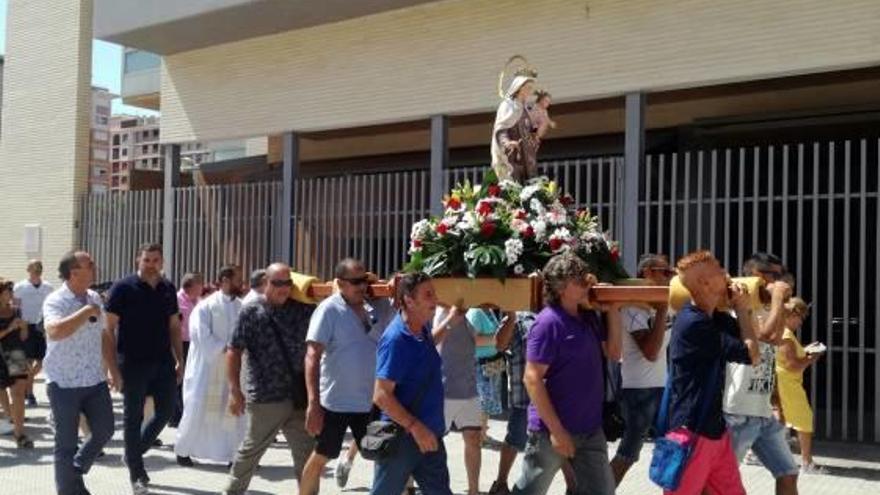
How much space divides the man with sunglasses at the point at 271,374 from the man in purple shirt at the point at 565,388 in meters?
2.06

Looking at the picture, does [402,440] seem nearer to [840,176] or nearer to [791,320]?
[791,320]

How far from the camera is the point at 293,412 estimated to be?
278 inches

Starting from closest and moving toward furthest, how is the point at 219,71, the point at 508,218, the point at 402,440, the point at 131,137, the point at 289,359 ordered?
1. the point at 402,440
2. the point at 508,218
3. the point at 289,359
4. the point at 219,71
5. the point at 131,137

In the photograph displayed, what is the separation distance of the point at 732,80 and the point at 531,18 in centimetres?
280

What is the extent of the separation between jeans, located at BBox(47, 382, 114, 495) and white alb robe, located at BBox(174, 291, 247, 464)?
178cm

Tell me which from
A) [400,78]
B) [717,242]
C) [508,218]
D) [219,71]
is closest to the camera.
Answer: [508,218]

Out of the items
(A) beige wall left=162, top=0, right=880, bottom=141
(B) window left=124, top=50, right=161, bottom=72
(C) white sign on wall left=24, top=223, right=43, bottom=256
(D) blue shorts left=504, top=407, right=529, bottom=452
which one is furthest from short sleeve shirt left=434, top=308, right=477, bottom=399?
(B) window left=124, top=50, right=161, bottom=72

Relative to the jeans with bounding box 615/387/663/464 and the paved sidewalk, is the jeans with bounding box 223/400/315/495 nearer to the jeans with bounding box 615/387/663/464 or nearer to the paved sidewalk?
the paved sidewalk

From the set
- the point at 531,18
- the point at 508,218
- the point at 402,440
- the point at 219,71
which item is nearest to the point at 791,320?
the point at 508,218

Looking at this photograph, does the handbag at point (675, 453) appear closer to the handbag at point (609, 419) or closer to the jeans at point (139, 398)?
the handbag at point (609, 419)

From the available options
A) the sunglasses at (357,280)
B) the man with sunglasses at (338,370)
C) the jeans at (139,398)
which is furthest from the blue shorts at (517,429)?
the jeans at (139,398)

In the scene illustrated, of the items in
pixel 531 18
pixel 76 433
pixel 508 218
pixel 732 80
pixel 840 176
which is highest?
pixel 531 18

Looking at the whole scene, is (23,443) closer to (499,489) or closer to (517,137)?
(499,489)

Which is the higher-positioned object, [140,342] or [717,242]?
[717,242]
